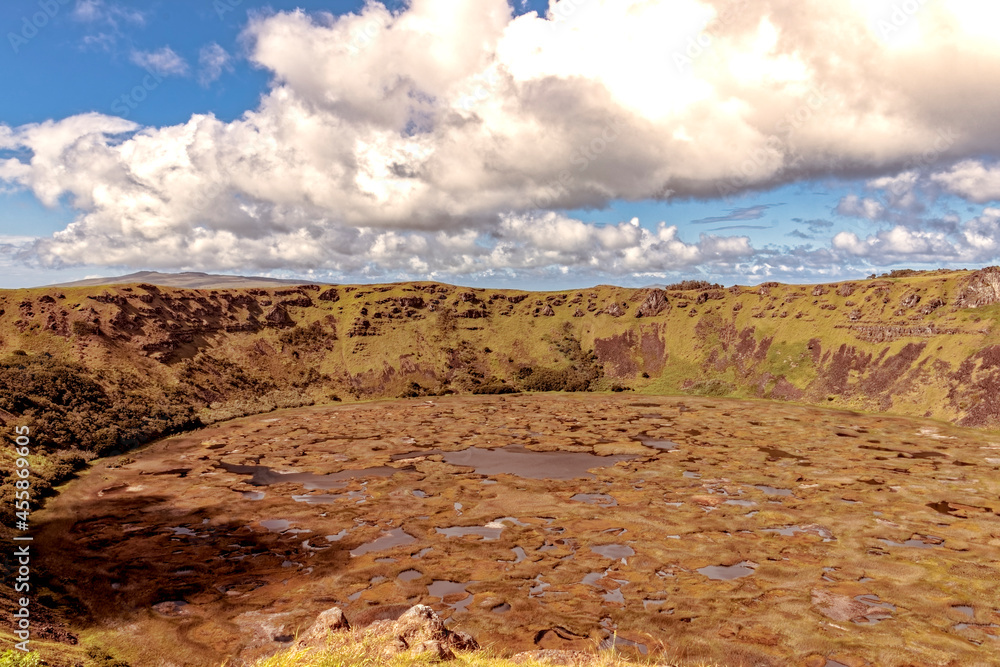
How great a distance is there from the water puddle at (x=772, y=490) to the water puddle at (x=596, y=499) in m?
19.2

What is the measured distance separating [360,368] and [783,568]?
134 m

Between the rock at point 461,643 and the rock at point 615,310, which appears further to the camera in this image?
the rock at point 615,310

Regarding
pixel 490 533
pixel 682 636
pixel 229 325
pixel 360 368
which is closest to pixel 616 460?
pixel 490 533

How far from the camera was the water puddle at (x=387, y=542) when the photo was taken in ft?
161

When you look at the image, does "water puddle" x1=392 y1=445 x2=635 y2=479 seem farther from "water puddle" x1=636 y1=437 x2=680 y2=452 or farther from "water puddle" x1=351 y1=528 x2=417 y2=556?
"water puddle" x1=351 y1=528 x2=417 y2=556

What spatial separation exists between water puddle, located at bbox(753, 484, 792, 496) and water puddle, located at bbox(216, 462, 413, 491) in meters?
47.7

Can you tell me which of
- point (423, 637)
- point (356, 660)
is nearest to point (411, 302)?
point (423, 637)

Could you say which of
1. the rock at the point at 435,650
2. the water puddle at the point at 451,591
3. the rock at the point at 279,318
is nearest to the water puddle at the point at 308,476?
the water puddle at the point at 451,591

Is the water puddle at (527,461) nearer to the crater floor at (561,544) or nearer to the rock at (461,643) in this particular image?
the crater floor at (561,544)

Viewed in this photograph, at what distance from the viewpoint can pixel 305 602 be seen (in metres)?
39.4

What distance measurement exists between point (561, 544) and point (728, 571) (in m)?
14.7

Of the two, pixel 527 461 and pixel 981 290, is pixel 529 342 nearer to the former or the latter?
pixel 527 461

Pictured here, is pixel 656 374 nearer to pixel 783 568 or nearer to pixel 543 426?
pixel 543 426

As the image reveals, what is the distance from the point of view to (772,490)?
6391 centimetres
